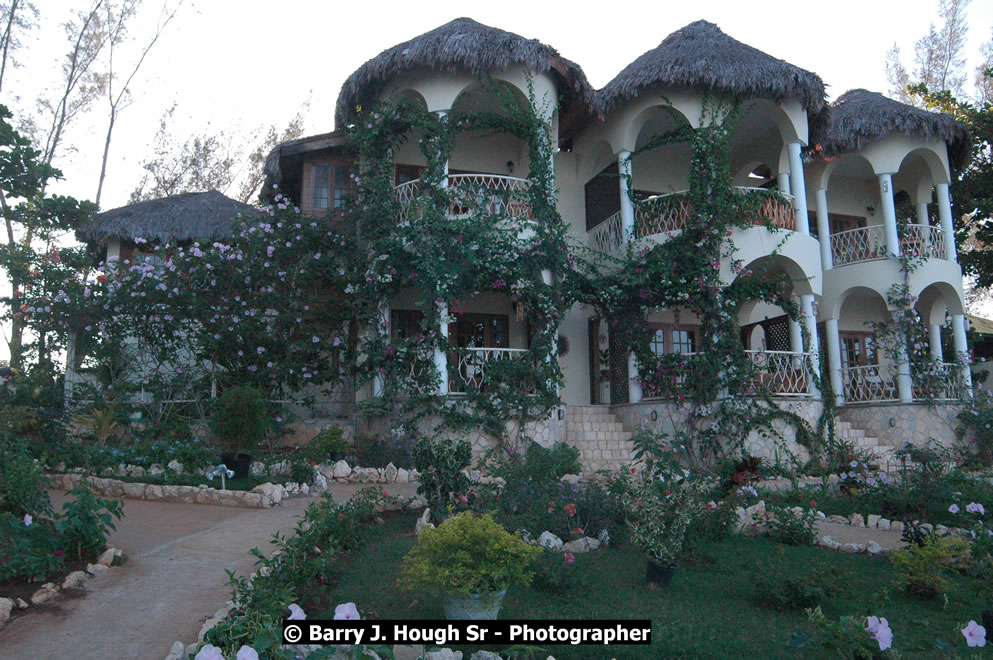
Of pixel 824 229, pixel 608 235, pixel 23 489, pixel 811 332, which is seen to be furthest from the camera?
pixel 824 229

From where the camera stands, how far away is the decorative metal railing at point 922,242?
14.9m

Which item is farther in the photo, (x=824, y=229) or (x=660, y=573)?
(x=824, y=229)

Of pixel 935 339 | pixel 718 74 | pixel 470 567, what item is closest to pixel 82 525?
pixel 470 567

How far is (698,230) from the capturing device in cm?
1251

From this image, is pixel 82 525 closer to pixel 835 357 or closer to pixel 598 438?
pixel 598 438

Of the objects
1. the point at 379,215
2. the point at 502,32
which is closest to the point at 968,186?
the point at 502,32

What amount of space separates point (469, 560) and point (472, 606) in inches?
12.2

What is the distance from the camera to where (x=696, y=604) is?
5215 mm

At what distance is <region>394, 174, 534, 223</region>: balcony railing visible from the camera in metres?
12.5

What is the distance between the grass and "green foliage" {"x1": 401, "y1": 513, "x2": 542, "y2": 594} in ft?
1.31

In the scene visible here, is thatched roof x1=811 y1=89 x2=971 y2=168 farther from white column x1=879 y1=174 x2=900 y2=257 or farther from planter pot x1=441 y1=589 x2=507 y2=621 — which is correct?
planter pot x1=441 y1=589 x2=507 y2=621

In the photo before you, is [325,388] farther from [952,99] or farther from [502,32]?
[952,99]

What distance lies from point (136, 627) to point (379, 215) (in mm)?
9072

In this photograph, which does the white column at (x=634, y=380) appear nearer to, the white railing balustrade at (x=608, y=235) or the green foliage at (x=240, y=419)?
the white railing balustrade at (x=608, y=235)
